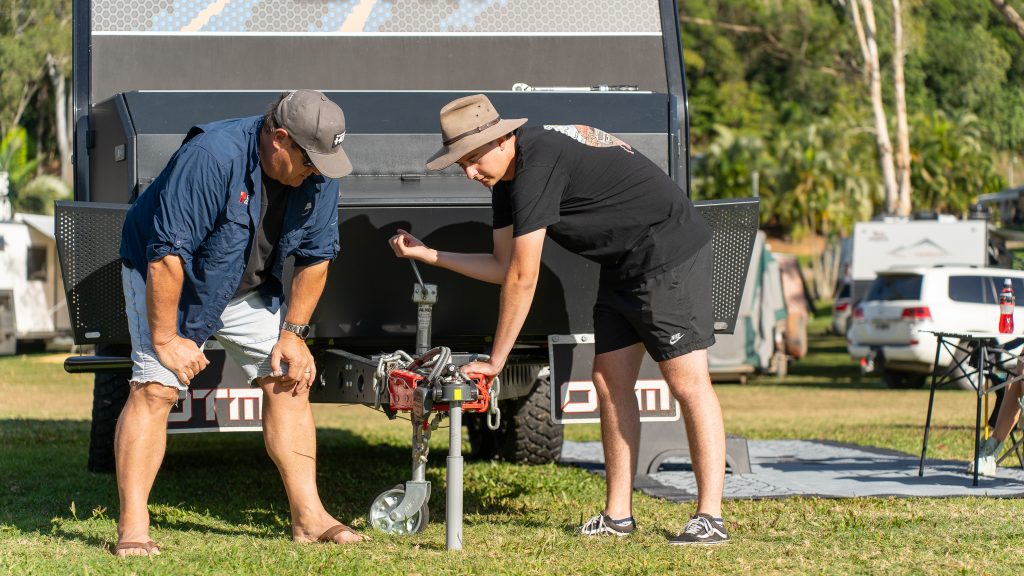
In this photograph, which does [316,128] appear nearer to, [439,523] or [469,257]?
[469,257]

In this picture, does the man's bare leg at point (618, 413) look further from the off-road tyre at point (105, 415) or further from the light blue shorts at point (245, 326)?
the off-road tyre at point (105, 415)

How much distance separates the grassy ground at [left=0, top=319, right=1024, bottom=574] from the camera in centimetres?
460

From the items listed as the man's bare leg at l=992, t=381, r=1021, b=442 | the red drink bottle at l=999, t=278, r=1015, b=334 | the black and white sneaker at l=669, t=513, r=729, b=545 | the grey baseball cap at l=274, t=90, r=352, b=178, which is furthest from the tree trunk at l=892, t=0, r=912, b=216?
the grey baseball cap at l=274, t=90, r=352, b=178

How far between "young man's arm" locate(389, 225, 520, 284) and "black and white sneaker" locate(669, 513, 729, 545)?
1157 mm

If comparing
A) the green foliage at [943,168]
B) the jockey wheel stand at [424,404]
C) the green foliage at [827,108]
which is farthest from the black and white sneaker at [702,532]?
the green foliage at [943,168]

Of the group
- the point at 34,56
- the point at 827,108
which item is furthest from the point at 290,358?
the point at 827,108

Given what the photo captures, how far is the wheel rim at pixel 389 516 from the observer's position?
5.28m

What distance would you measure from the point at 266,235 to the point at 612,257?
1.28 metres

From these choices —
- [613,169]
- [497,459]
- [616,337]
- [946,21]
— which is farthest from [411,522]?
[946,21]

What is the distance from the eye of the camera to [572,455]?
8.92 metres

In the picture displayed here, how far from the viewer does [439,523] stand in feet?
→ 18.6

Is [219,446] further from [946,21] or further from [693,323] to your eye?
[946,21]

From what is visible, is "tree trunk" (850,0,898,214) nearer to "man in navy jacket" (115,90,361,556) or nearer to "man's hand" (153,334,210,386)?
"man in navy jacket" (115,90,361,556)

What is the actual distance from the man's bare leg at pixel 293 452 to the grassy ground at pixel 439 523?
0.13 meters
